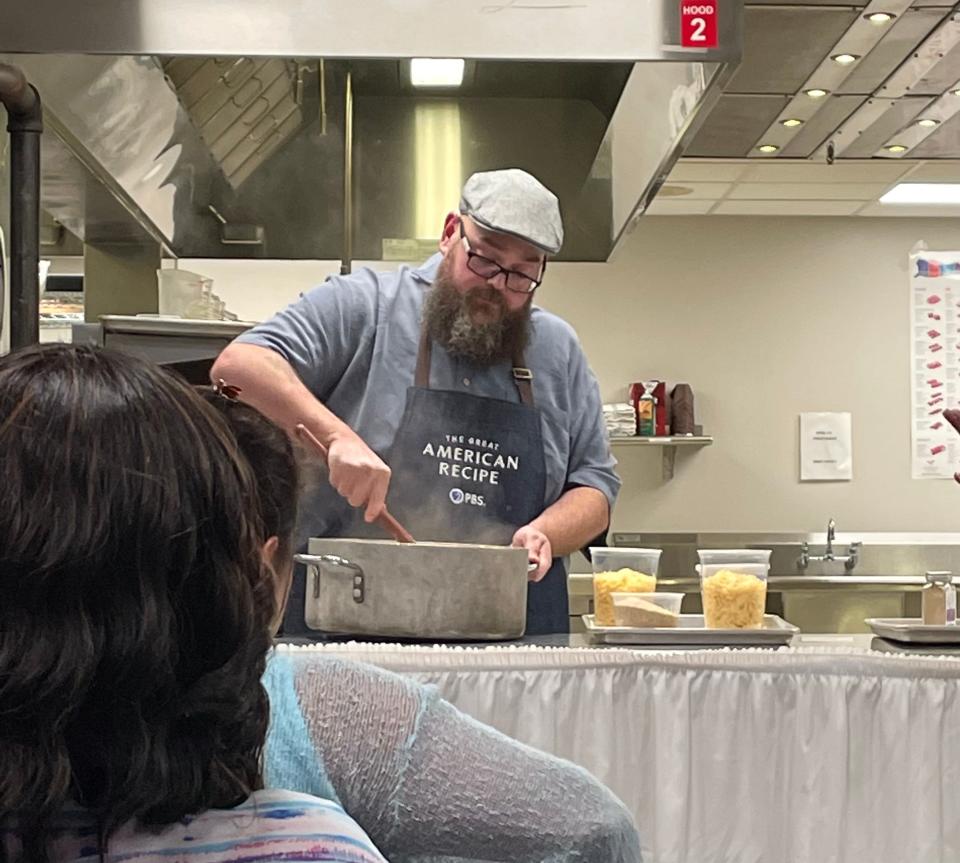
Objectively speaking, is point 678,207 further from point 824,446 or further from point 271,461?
point 271,461

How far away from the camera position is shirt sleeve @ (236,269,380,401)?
230cm

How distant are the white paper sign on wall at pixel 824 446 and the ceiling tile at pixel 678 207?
1082 mm

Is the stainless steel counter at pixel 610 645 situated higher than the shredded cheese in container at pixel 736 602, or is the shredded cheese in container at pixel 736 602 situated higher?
the shredded cheese in container at pixel 736 602

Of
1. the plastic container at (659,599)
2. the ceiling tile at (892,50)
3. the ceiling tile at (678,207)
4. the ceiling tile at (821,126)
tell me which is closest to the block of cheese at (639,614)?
the plastic container at (659,599)

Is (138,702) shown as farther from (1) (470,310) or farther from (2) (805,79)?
(2) (805,79)

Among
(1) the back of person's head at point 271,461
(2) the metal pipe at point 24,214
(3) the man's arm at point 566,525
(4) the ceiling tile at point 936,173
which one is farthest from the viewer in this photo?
(4) the ceiling tile at point 936,173

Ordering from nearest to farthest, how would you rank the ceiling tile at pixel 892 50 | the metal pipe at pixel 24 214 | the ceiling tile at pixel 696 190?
the metal pipe at pixel 24 214 < the ceiling tile at pixel 892 50 < the ceiling tile at pixel 696 190

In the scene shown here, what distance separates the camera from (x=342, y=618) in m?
1.81

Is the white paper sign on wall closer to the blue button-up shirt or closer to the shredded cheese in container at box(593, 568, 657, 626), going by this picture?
the blue button-up shirt

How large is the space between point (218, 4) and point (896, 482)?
16.3ft

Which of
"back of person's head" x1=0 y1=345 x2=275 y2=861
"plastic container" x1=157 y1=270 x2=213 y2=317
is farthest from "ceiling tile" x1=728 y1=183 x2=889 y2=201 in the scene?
"back of person's head" x1=0 y1=345 x2=275 y2=861

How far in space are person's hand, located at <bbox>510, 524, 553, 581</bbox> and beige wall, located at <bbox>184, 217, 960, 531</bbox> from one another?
4.21 metres

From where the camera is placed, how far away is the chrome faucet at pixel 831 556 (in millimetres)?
6223

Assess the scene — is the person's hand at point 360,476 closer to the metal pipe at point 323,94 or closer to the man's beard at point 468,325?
the man's beard at point 468,325
